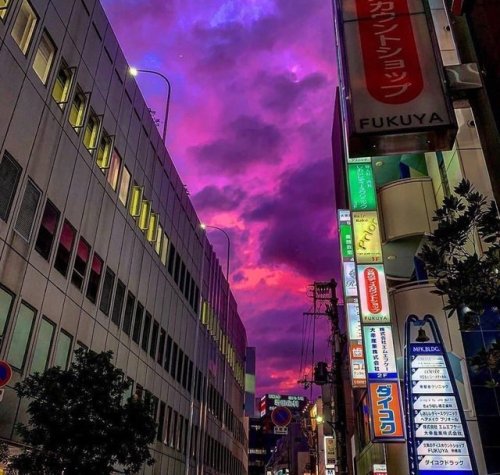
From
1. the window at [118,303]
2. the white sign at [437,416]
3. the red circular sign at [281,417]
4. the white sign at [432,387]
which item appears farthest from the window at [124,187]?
the red circular sign at [281,417]

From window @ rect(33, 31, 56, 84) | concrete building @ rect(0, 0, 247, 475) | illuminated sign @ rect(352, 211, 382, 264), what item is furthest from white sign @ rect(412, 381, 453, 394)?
window @ rect(33, 31, 56, 84)

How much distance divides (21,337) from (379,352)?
12.9 m

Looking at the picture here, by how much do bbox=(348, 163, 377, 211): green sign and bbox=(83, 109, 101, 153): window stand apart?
11937 mm

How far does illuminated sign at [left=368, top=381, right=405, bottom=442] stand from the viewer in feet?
57.5

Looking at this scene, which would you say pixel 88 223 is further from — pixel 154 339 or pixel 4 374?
pixel 154 339

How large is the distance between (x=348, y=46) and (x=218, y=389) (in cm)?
4577

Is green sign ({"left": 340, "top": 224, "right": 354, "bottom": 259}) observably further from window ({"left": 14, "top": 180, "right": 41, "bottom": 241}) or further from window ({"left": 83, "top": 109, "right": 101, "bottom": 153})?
window ({"left": 14, "top": 180, "right": 41, "bottom": 241})

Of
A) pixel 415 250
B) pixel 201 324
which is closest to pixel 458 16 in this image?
pixel 415 250

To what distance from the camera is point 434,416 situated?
15.1 m

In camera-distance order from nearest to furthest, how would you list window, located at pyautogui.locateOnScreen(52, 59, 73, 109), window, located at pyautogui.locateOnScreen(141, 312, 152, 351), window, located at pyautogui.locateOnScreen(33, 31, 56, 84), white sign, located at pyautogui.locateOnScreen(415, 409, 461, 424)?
1. white sign, located at pyautogui.locateOnScreen(415, 409, 461, 424)
2. window, located at pyautogui.locateOnScreen(33, 31, 56, 84)
3. window, located at pyautogui.locateOnScreen(52, 59, 73, 109)
4. window, located at pyautogui.locateOnScreen(141, 312, 152, 351)

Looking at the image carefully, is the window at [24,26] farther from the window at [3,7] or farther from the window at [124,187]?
Answer: the window at [124,187]

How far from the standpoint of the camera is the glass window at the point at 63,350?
18.6 meters

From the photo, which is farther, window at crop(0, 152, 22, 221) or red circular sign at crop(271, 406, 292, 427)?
red circular sign at crop(271, 406, 292, 427)

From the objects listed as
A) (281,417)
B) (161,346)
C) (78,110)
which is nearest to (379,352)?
(78,110)
